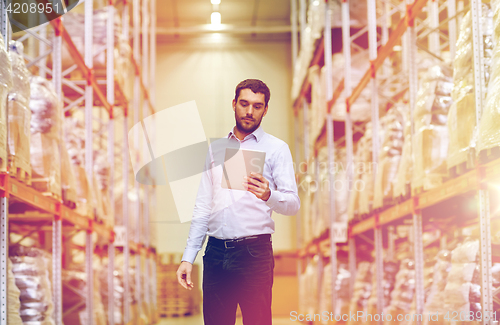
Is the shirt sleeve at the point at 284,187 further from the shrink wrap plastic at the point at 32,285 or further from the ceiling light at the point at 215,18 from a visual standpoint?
the ceiling light at the point at 215,18

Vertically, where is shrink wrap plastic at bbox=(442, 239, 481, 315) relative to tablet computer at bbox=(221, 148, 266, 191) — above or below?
below

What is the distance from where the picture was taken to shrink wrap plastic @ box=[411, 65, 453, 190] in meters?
5.12

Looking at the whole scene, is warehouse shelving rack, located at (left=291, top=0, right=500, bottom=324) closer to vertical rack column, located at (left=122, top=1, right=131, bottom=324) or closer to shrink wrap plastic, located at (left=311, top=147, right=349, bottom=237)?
shrink wrap plastic, located at (left=311, top=147, right=349, bottom=237)

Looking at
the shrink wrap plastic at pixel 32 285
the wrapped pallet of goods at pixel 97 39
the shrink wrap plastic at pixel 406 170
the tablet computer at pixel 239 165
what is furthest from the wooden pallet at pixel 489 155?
the wrapped pallet of goods at pixel 97 39

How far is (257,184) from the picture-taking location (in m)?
2.47

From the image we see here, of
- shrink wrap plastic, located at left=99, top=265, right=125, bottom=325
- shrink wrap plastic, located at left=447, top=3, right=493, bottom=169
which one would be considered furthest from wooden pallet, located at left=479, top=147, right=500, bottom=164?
shrink wrap plastic, located at left=99, top=265, right=125, bottom=325

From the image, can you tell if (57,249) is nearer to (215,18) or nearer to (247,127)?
(247,127)

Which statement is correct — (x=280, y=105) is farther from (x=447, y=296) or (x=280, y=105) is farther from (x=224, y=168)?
(x=224, y=168)

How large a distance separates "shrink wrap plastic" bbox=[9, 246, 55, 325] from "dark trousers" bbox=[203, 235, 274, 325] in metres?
2.94

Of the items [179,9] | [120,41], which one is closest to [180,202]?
[120,41]

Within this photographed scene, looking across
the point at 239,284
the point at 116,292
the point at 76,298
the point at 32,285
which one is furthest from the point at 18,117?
the point at 116,292

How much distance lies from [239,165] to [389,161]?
14.7 feet

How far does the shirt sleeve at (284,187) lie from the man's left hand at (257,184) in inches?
4.4

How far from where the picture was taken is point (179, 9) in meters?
16.3
